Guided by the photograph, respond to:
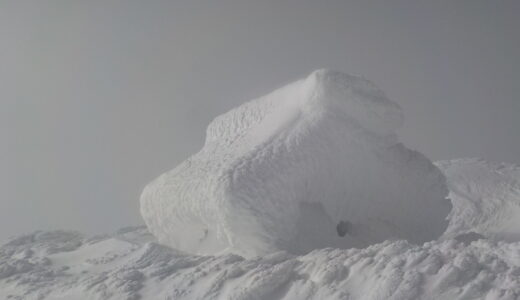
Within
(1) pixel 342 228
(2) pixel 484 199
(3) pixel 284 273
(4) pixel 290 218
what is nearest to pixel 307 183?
(4) pixel 290 218

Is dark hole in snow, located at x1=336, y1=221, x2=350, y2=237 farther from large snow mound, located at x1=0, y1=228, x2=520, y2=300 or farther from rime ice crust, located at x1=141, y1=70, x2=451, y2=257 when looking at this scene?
large snow mound, located at x1=0, y1=228, x2=520, y2=300

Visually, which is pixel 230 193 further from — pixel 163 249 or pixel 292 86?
pixel 292 86

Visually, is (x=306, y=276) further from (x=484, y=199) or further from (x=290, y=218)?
(x=484, y=199)

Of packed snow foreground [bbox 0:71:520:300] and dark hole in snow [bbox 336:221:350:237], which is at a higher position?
packed snow foreground [bbox 0:71:520:300]

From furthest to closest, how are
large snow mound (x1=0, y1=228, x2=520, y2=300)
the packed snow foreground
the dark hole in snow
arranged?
the dark hole in snow → the packed snow foreground → large snow mound (x1=0, y1=228, x2=520, y2=300)

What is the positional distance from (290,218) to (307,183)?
0.14 m

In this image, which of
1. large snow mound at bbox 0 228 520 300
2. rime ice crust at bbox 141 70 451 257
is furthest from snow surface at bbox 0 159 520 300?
rime ice crust at bbox 141 70 451 257

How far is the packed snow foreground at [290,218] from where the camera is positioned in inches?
43.7

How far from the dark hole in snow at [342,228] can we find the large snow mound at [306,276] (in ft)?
1.89

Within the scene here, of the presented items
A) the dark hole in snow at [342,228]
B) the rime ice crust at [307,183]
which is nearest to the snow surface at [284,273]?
the rime ice crust at [307,183]

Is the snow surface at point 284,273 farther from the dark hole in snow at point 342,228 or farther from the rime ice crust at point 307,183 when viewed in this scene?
the dark hole in snow at point 342,228

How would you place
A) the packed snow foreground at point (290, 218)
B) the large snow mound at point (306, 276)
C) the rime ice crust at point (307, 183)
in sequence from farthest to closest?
the rime ice crust at point (307, 183) < the packed snow foreground at point (290, 218) < the large snow mound at point (306, 276)

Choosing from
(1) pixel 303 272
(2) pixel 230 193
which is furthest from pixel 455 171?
(1) pixel 303 272

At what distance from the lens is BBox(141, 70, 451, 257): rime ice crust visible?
1562 millimetres
